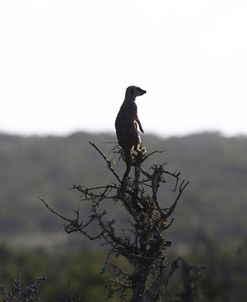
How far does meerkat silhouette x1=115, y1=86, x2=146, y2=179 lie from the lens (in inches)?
339

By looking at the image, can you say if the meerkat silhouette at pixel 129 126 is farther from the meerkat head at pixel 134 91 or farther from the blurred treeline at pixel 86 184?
the blurred treeline at pixel 86 184

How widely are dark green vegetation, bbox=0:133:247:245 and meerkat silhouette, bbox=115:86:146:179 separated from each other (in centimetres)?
7048

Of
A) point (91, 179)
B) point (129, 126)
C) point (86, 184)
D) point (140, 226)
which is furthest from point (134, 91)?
point (91, 179)

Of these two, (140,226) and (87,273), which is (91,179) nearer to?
(87,273)

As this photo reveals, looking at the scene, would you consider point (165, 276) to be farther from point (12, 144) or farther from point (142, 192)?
point (12, 144)

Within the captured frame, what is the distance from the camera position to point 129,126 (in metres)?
8.72

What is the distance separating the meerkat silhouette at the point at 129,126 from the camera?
8602 millimetres

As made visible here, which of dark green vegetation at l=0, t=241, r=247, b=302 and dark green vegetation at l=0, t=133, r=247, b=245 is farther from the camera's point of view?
dark green vegetation at l=0, t=133, r=247, b=245

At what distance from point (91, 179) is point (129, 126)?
4226 inches

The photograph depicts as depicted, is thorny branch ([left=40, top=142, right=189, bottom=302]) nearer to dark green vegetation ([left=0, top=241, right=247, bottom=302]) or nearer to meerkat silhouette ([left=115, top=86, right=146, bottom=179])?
meerkat silhouette ([left=115, top=86, right=146, bottom=179])

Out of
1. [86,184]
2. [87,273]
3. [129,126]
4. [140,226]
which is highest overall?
[86,184]

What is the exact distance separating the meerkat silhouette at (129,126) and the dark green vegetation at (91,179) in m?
70.5

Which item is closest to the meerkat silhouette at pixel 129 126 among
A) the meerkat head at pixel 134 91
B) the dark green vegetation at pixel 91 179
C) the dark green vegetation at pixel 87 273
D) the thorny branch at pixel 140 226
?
the meerkat head at pixel 134 91

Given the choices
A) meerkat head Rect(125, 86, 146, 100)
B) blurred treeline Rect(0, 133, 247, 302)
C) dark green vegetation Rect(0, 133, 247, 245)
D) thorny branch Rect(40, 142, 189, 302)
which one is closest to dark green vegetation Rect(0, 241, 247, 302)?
blurred treeline Rect(0, 133, 247, 302)
